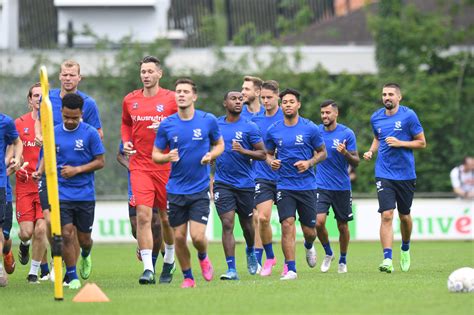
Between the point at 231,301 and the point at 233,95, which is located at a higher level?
the point at 233,95

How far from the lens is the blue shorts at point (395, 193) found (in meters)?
17.8

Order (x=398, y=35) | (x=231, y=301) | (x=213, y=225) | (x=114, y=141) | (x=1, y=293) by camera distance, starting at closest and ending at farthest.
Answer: (x=231, y=301) < (x=1, y=293) < (x=213, y=225) < (x=114, y=141) < (x=398, y=35)

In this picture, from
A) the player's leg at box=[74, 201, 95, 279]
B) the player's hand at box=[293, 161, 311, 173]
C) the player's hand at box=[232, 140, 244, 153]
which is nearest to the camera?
the player's leg at box=[74, 201, 95, 279]

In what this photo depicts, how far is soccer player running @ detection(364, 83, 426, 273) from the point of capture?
17.8m

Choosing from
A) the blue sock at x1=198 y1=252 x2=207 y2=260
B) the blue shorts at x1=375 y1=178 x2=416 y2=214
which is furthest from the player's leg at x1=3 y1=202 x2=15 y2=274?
the blue shorts at x1=375 y1=178 x2=416 y2=214

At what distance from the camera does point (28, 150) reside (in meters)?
17.5

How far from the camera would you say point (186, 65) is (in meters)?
37.3

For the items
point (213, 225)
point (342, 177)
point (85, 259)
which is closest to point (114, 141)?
point (213, 225)

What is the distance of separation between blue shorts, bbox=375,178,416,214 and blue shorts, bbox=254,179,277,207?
64.4 inches

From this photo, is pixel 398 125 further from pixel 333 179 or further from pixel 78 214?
pixel 78 214

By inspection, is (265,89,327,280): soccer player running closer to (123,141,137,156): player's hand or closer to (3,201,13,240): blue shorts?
(123,141,137,156): player's hand

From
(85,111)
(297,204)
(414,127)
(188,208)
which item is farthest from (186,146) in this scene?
(414,127)

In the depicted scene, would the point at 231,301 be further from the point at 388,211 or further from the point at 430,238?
the point at 430,238

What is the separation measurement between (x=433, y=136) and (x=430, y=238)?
7236 mm
